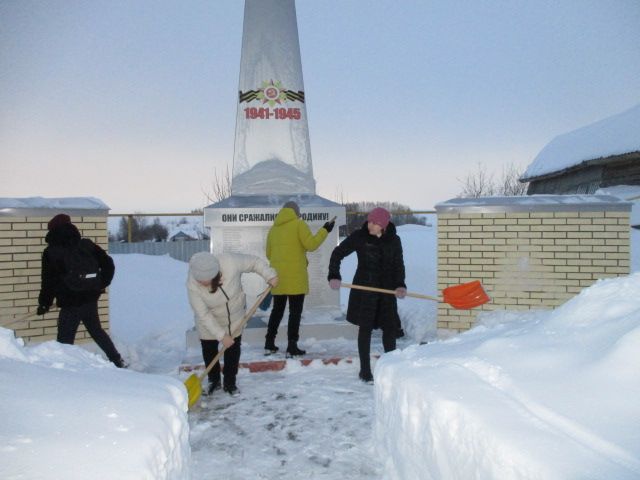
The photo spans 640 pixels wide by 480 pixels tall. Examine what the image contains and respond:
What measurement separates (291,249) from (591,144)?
13.9 m

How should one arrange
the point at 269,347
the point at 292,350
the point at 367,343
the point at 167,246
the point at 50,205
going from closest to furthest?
the point at 367,343, the point at 292,350, the point at 50,205, the point at 269,347, the point at 167,246

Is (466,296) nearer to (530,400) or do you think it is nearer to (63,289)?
(530,400)

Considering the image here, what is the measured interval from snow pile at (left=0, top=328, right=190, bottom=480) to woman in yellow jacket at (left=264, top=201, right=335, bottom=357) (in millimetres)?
2551

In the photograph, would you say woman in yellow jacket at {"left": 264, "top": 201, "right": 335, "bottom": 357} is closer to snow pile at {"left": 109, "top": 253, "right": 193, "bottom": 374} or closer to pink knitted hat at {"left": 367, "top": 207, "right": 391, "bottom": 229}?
pink knitted hat at {"left": 367, "top": 207, "right": 391, "bottom": 229}

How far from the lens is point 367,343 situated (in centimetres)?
430

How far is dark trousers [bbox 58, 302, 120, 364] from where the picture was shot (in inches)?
171

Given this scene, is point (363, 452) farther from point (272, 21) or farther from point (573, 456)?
point (272, 21)

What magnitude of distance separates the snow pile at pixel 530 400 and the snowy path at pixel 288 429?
431mm

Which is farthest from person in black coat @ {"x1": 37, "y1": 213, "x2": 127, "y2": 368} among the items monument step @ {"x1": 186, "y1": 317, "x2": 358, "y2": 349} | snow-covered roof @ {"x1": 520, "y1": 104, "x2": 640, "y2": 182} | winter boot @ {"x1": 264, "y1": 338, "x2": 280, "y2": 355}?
snow-covered roof @ {"x1": 520, "y1": 104, "x2": 640, "y2": 182}

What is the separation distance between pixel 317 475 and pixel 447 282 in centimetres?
317

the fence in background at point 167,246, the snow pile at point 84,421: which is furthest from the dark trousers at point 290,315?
the fence in background at point 167,246

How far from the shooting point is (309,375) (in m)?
4.65

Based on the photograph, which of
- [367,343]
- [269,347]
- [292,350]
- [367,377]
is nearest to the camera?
[367,343]

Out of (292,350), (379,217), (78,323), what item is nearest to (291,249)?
(292,350)
